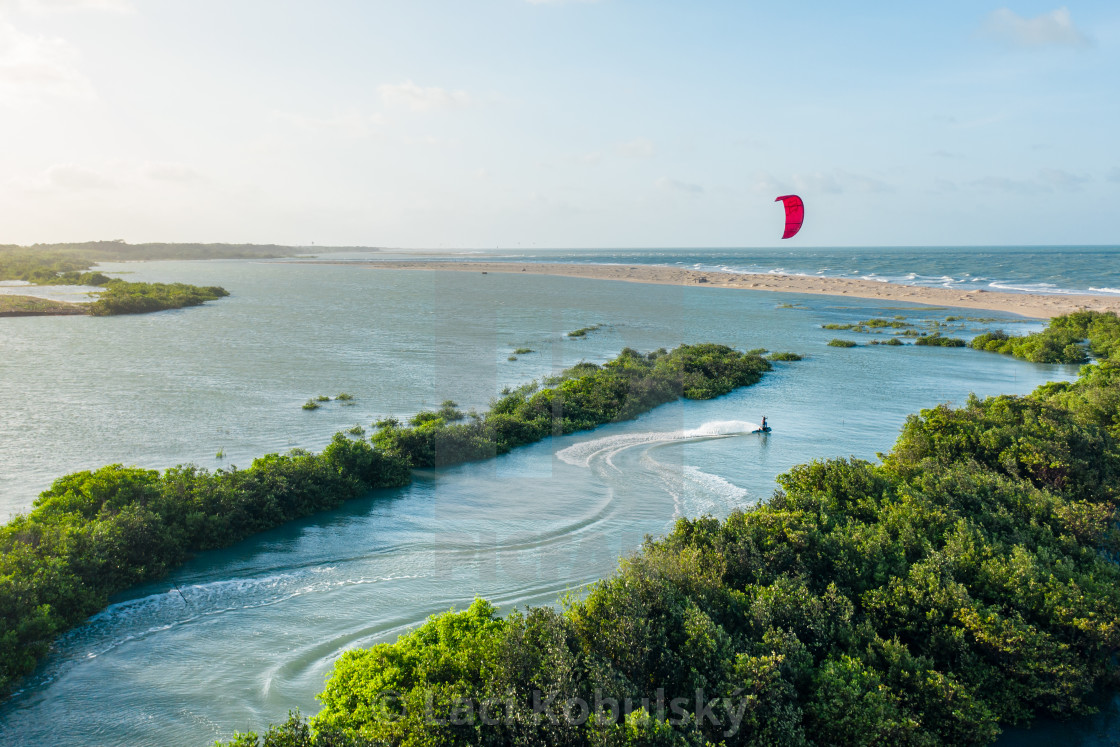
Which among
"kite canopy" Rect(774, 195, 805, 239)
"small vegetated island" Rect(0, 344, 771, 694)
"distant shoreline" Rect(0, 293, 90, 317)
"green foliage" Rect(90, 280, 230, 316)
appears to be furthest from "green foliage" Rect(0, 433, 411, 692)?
"green foliage" Rect(90, 280, 230, 316)

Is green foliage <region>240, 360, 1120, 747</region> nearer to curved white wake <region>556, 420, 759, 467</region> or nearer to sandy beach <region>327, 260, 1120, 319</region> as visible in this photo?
curved white wake <region>556, 420, 759, 467</region>

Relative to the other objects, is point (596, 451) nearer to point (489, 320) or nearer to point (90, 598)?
point (90, 598)

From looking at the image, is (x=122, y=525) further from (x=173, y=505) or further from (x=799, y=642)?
(x=799, y=642)

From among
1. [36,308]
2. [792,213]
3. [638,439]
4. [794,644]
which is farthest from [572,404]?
[36,308]

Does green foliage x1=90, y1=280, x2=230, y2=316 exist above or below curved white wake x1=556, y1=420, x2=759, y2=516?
above

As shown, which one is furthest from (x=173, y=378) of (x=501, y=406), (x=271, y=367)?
(x=501, y=406)

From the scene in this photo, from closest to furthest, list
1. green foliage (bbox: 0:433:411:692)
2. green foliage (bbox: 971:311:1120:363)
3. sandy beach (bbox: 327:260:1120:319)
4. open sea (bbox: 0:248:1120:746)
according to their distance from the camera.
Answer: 1. open sea (bbox: 0:248:1120:746)
2. green foliage (bbox: 0:433:411:692)
3. green foliage (bbox: 971:311:1120:363)
4. sandy beach (bbox: 327:260:1120:319)
